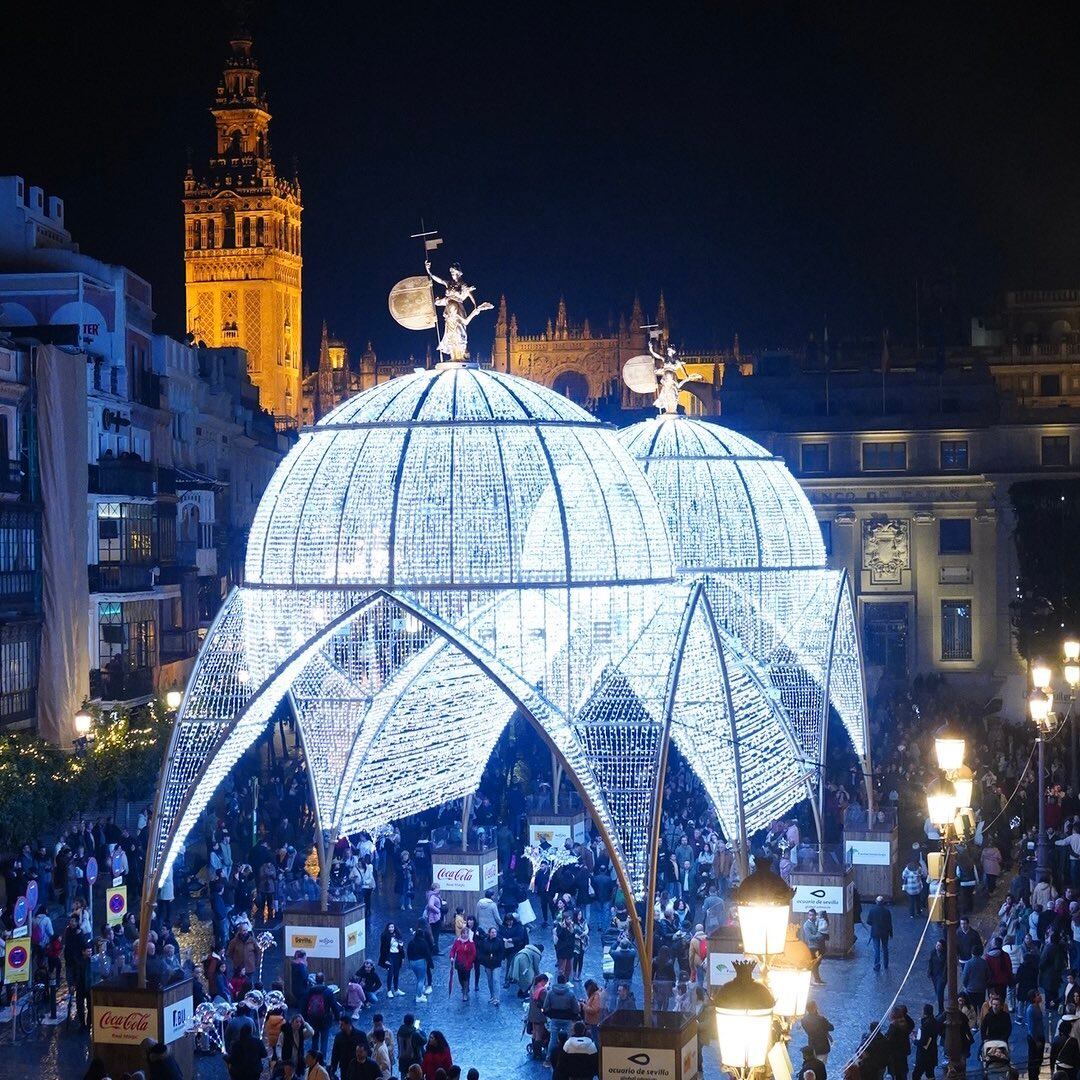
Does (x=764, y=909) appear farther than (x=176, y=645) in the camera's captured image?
No

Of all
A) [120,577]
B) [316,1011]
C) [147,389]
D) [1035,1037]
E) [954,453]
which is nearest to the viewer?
[1035,1037]

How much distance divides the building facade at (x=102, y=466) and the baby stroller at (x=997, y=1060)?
2478cm

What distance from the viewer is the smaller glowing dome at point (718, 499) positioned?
32.1m

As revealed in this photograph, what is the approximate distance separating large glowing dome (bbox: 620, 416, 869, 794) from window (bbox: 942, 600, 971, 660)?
107ft

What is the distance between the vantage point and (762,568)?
107ft

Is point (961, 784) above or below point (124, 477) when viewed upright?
below

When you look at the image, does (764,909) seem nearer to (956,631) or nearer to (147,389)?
(147,389)

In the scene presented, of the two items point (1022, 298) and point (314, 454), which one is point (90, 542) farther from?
point (1022, 298)

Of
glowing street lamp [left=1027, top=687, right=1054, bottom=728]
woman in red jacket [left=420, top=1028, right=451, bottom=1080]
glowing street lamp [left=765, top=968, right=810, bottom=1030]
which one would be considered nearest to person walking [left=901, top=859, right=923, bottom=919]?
glowing street lamp [left=1027, top=687, right=1054, bottom=728]

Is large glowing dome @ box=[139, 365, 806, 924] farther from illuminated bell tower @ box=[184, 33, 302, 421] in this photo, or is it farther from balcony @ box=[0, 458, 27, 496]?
illuminated bell tower @ box=[184, 33, 302, 421]

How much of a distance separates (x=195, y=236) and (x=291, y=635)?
96880 millimetres

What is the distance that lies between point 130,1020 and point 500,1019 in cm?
585

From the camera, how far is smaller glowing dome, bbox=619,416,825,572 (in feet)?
105

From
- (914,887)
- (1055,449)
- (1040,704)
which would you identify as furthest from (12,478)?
(1055,449)
